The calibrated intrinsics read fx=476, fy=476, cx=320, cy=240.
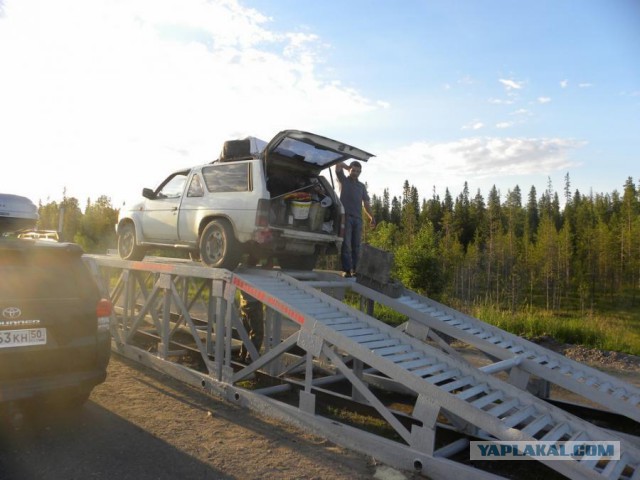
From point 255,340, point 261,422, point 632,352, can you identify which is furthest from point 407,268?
point 261,422

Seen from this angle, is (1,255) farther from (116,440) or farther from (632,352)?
(632,352)

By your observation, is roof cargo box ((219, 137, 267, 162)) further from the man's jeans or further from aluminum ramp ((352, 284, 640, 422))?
aluminum ramp ((352, 284, 640, 422))

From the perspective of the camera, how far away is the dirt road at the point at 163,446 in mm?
3832

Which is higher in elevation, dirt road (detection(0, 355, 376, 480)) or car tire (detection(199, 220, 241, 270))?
car tire (detection(199, 220, 241, 270))

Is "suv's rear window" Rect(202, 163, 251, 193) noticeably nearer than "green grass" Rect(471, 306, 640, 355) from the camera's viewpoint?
Yes

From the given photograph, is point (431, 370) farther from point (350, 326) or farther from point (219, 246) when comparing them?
point (219, 246)

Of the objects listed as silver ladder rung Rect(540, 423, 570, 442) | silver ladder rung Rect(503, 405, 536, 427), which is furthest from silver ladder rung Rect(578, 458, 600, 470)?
silver ladder rung Rect(503, 405, 536, 427)

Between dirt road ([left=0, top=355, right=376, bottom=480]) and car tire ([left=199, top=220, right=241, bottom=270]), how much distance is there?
1.84 meters

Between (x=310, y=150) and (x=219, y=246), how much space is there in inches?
71.9

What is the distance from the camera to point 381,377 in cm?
676

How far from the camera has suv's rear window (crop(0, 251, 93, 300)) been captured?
405 cm

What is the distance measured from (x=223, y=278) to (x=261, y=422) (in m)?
1.79

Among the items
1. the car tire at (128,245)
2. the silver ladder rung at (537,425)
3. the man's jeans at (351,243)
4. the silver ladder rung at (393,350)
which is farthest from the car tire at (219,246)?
the silver ladder rung at (537,425)

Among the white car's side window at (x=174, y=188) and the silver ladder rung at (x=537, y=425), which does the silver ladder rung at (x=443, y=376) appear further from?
the white car's side window at (x=174, y=188)
